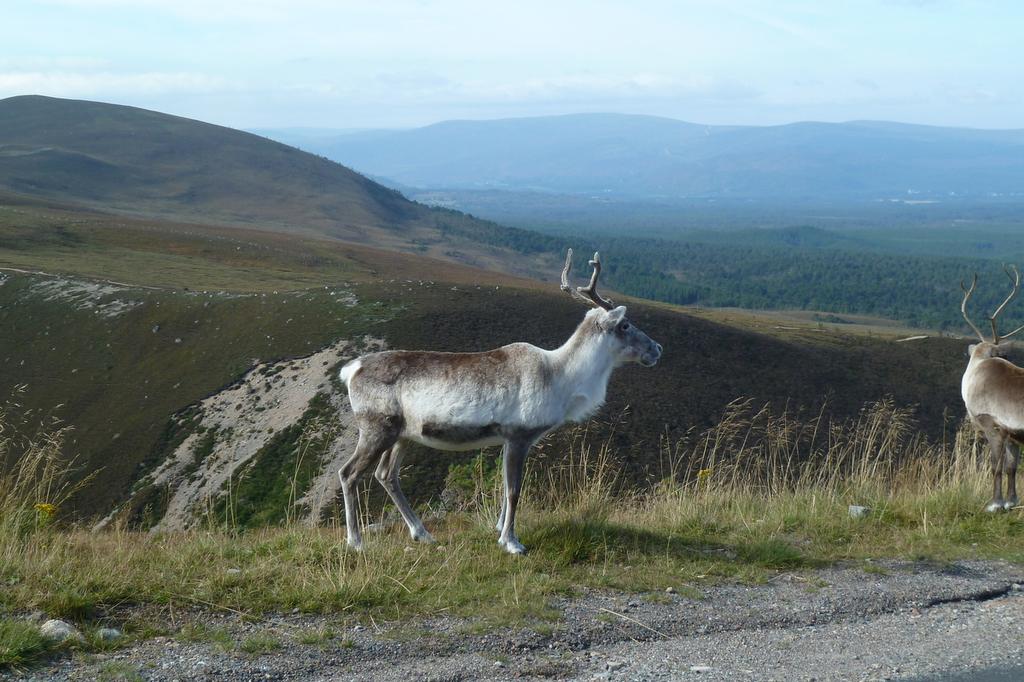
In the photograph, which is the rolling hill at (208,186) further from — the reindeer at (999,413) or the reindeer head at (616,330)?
Result: the reindeer at (999,413)

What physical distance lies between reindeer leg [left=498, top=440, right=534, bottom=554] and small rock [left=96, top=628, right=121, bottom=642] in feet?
11.5

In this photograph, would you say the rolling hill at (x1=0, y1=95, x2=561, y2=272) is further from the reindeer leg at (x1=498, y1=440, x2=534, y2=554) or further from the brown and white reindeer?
the reindeer leg at (x1=498, y1=440, x2=534, y2=554)

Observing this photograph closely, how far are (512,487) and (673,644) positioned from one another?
2.62m

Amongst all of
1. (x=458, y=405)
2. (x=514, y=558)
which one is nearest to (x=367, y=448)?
(x=458, y=405)

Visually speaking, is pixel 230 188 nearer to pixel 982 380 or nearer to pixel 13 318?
pixel 13 318

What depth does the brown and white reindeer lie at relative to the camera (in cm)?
944

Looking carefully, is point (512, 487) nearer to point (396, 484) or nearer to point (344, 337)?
point (396, 484)

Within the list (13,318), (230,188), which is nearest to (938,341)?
(13,318)

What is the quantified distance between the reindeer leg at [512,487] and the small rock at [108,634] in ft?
11.5

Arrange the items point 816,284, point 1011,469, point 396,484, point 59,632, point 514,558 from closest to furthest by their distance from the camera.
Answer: point 59,632 → point 514,558 → point 396,484 → point 1011,469 → point 816,284

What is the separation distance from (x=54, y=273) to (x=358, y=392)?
47.0m

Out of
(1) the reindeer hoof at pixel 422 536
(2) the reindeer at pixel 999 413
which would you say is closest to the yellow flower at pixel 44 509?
(1) the reindeer hoof at pixel 422 536

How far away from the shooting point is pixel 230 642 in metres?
6.82

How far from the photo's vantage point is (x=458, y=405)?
9422 millimetres
